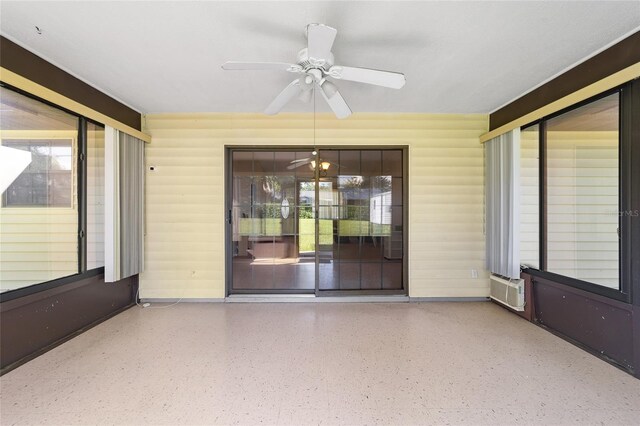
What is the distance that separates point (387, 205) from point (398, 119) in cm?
124

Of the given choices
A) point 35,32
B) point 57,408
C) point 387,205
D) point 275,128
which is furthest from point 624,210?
point 35,32

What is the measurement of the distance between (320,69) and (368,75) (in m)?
0.36

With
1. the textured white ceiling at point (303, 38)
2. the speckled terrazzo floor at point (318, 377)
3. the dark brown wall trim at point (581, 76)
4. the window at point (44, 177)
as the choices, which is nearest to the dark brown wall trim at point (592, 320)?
the speckled terrazzo floor at point (318, 377)

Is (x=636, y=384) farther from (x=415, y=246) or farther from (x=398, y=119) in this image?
(x=398, y=119)

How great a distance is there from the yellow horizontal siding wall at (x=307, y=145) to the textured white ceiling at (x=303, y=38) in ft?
2.46

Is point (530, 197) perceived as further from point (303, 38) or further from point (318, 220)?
point (303, 38)

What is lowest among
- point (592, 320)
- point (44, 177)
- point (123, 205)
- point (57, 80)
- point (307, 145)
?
point (592, 320)

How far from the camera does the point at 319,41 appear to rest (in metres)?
1.60

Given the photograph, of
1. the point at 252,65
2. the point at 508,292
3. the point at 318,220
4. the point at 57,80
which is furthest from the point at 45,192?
the point at 508,292

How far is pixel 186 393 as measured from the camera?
1.86 meters

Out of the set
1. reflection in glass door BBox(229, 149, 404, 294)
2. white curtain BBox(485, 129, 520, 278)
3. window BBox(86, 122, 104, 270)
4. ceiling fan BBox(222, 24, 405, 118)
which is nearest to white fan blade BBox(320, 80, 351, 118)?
ceiling fan BBox(222, 24, 405, 118)

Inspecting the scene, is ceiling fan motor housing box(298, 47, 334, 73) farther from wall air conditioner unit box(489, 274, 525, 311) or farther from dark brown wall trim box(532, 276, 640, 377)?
wall air conditioner unit box(489, 274, 525, 311)

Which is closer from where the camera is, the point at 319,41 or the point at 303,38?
the point at 319,41

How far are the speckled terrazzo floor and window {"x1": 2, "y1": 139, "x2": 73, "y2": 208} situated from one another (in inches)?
56.1
